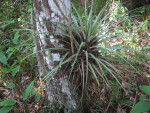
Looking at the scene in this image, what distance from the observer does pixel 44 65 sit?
45.8 inches

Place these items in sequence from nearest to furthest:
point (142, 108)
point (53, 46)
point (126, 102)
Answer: point (142, 108) < point (53, 46) < point (126, 102)

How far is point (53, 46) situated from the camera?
3.53ft

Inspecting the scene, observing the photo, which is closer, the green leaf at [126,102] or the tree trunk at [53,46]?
the tree trunk at [53,46]

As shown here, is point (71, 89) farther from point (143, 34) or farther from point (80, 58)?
point (143, 34)

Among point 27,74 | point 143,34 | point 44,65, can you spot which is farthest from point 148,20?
point 27,74

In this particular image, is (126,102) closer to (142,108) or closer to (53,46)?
(142,108)

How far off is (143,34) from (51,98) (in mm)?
1791

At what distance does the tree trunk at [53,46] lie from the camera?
3.22 ft

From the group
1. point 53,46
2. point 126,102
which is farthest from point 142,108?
point 53,46

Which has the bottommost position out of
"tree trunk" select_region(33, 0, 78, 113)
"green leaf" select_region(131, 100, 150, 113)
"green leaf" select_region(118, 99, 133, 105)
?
"green leaf" select_region(118, 99, 133, 105)

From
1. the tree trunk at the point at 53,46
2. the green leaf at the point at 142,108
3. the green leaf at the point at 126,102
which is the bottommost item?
the green leaf at the point at 126,102

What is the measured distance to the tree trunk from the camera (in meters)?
0.98

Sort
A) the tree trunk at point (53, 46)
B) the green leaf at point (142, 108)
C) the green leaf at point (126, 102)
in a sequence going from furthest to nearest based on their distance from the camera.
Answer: the green leaf at point (126, 102) < the tree trunk at point (53, 46) < the green leaf at point (142, 108)

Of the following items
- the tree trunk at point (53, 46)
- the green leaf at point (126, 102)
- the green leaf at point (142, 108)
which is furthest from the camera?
the green leaf at point (126, 102)
